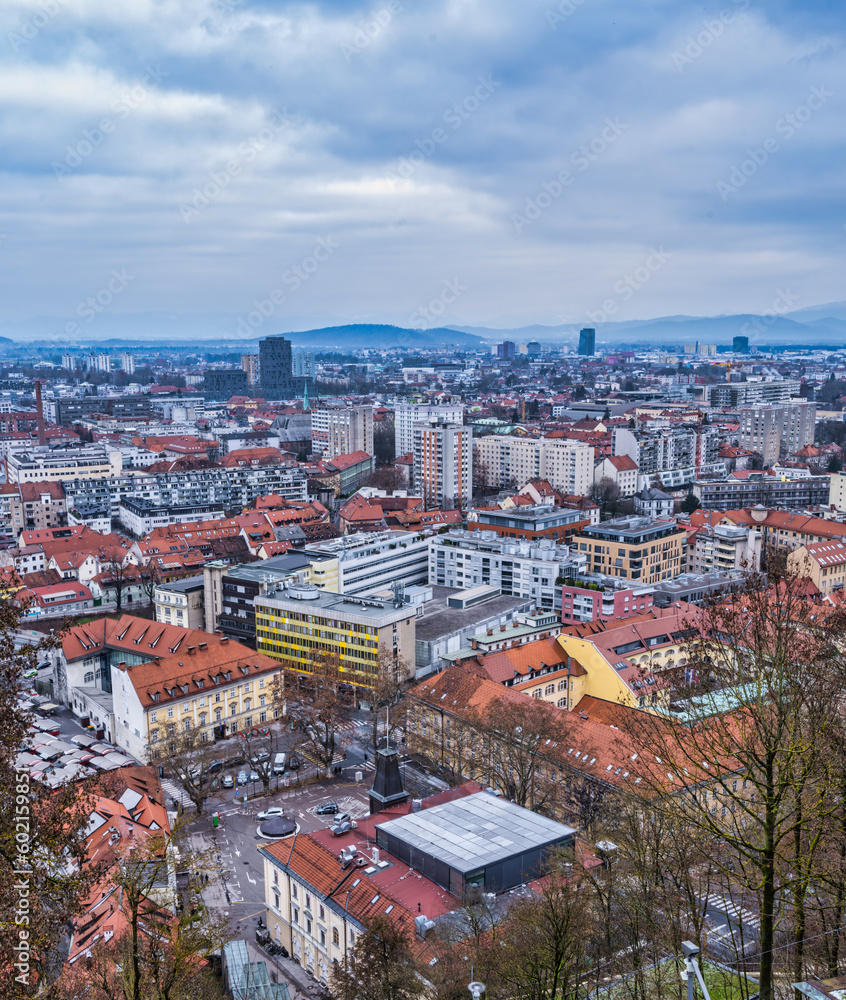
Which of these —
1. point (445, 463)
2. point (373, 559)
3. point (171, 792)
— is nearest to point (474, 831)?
point (171, 792)

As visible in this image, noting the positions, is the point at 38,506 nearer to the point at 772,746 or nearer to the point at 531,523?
the point at 531,523

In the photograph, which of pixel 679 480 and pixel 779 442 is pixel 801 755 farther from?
pixel 779 442

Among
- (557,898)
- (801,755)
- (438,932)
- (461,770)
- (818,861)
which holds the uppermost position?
(801,755)

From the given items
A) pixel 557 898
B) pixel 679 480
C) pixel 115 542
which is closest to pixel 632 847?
pixel 557 898

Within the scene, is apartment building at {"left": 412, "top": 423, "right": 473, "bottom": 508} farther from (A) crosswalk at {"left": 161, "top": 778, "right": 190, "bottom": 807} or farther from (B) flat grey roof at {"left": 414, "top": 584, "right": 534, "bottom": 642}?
(A) crosswalk at {"left": 161, "top": 778, "right": 190, "bottom": 807}

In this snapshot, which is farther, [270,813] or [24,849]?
[270,813]

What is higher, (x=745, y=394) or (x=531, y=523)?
(x=745, y=394)
